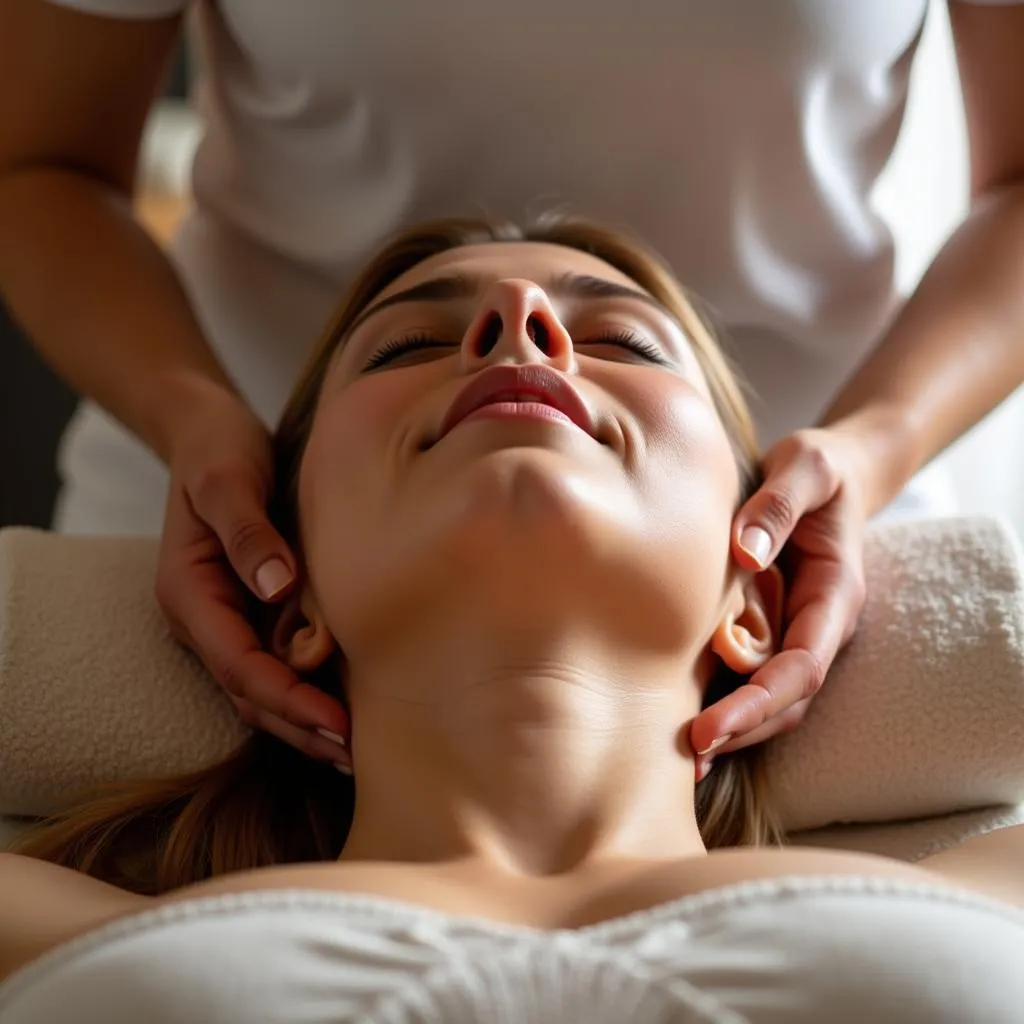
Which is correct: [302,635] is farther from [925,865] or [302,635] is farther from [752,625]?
[925,865]

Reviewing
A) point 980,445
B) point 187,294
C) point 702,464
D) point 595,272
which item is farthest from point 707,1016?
point 980,445

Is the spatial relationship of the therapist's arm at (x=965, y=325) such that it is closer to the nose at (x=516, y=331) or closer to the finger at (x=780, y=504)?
the finger at (x=780, y=504)

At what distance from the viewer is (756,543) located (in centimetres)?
117

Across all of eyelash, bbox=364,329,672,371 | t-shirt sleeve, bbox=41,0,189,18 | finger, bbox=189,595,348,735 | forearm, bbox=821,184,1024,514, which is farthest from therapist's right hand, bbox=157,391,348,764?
forearm, bbox=821,184,1024,514

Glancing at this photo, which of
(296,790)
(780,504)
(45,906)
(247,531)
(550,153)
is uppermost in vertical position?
(550,153)

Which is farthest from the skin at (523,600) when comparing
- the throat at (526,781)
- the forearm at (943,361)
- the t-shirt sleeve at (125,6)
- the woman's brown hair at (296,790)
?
the t-shirt sleeve at (125,6)

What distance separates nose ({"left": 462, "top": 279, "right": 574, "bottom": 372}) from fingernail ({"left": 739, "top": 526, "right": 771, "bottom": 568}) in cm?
19

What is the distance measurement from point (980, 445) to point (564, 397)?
0.99 meters

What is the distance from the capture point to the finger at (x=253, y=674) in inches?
45.5

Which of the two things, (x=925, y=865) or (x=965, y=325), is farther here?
(x=965, y=325)

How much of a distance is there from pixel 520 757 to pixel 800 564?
1.15ft

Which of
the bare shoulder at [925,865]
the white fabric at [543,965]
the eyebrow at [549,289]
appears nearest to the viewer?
the white fabric at [543,965]

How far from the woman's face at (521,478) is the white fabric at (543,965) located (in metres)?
0.25

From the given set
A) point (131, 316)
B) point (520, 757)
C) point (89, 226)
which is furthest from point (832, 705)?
point (89, 226)
